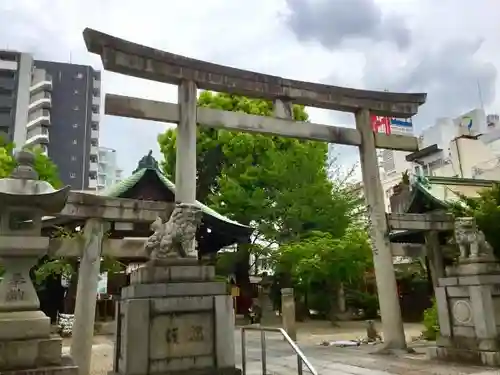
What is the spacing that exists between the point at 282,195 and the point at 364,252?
4329 mm

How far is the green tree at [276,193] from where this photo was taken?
20.2 m

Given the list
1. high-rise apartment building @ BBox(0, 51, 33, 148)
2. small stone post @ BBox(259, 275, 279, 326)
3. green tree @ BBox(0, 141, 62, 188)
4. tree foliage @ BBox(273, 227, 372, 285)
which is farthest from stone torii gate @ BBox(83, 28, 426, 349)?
high-rise apartment building @ BBox(0, 51, 33, 148)

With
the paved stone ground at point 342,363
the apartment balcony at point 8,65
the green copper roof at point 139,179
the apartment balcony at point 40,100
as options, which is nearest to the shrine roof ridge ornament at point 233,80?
the green copper roof at point 139,179

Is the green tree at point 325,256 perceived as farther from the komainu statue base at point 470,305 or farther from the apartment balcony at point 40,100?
the apartment balcony at point 40,100

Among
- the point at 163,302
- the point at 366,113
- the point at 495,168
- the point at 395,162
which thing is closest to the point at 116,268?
the point at 366,113

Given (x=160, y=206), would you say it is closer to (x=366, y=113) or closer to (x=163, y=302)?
(x=163, y=302)

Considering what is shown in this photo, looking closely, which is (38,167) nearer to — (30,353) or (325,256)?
(325,256)

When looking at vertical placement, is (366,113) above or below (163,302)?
above

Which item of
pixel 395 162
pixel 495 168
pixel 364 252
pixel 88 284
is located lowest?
pixel 88 284

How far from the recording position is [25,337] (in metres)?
5.52

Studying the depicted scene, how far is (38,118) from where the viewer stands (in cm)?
5041

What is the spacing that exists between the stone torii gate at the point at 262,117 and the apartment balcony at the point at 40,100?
45.8 m

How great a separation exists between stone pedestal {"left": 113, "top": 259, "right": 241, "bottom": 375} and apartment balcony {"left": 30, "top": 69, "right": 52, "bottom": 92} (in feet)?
166

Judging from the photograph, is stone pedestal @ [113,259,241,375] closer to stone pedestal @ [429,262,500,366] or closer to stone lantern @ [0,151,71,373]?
stone lantern @ [0,151,71,373]
